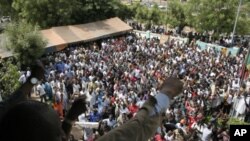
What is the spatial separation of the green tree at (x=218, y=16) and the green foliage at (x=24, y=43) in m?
14.2

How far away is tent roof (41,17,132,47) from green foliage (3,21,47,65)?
86.6 inches

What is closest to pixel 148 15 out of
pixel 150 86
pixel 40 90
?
pixel 150 86

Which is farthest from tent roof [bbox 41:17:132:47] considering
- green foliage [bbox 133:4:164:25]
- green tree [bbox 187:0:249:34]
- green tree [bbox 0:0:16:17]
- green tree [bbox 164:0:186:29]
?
green tree [bbox 0:0:16:17]

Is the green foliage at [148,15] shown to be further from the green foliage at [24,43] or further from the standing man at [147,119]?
the standing man at [147,119]

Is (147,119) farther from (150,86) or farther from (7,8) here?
(7,8)

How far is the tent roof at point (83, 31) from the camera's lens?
22.1 meters

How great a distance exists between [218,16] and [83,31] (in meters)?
10.0

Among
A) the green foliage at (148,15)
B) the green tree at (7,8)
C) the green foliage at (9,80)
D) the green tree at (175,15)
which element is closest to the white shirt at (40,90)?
the green foliage at (9,80)

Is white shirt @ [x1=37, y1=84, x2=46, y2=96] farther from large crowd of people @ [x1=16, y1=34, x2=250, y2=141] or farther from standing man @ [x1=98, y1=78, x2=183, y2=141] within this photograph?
standing man @ [x1=98, y1=78, x2=183, y2=141]

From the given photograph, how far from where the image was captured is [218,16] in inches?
1122

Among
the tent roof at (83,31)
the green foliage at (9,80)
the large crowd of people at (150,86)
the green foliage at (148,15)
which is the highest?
the green foliage at (9,80)

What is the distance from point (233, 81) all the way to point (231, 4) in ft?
46.1

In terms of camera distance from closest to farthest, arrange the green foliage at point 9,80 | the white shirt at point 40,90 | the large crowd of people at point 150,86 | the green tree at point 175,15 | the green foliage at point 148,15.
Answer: the large crowd of people at point 150,86
the green foliage at point 9,80
the white shirt at point 40,90
the green tree at point 175,15
the green foliage at point 148,15

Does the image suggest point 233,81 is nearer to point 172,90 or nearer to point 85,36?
point 85,36
